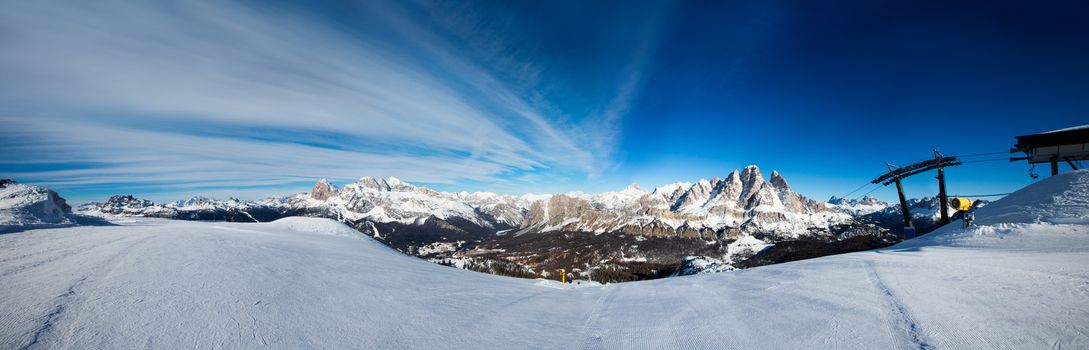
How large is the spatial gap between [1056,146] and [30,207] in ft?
159

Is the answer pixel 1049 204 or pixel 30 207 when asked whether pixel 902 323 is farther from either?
pixel 30 207

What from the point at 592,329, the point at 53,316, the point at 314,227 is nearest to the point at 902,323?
the point at 592,329

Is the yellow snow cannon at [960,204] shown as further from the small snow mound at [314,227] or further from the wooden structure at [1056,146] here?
the small snow mound at [314,227]

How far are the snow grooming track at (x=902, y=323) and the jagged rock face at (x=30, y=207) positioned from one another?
23429mm

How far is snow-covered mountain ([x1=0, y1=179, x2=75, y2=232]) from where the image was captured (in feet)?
40.7

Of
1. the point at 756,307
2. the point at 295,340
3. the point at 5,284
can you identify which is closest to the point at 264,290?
the point at 295,340

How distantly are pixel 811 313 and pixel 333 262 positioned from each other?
11.7 metres

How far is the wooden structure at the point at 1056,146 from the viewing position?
18.3 m

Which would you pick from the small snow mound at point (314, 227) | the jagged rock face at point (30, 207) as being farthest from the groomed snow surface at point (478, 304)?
the small snow mound at point (314, 227)

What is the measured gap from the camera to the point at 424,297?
8195 millimetres

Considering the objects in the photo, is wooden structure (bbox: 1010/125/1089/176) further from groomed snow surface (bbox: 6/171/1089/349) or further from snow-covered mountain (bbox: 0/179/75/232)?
snow-covered mountain (bbox: 0/179/75/232)

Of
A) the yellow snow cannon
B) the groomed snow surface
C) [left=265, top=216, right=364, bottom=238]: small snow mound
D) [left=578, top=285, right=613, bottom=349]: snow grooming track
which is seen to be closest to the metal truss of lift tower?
the yellow snow cannon

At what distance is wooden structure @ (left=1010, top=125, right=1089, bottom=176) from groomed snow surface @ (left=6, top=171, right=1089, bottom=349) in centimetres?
1510

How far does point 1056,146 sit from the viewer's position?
19016mm
